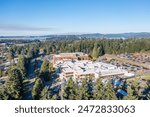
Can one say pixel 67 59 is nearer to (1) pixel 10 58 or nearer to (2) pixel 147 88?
(1) pixel 10 58

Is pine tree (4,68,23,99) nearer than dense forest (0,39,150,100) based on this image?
No

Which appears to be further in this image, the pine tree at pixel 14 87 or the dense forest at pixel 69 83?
the pine tree at pixel 14 87

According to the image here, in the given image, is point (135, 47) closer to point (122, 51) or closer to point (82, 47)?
point (122, 51)

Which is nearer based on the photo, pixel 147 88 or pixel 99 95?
pixel 99 95

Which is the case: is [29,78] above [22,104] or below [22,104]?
below

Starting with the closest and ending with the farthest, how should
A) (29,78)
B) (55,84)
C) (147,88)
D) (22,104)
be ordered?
(22,104) < (147,88) < (55,84) < (29,78)

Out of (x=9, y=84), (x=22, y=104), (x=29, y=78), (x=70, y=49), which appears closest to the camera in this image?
(x=22, y=104)

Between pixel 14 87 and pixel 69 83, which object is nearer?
pixel 14 87

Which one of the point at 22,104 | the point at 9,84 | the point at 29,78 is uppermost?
the point at 22,104

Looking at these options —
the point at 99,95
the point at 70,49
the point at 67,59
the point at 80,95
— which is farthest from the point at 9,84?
the point at 70,49

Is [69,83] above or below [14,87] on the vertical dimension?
above
